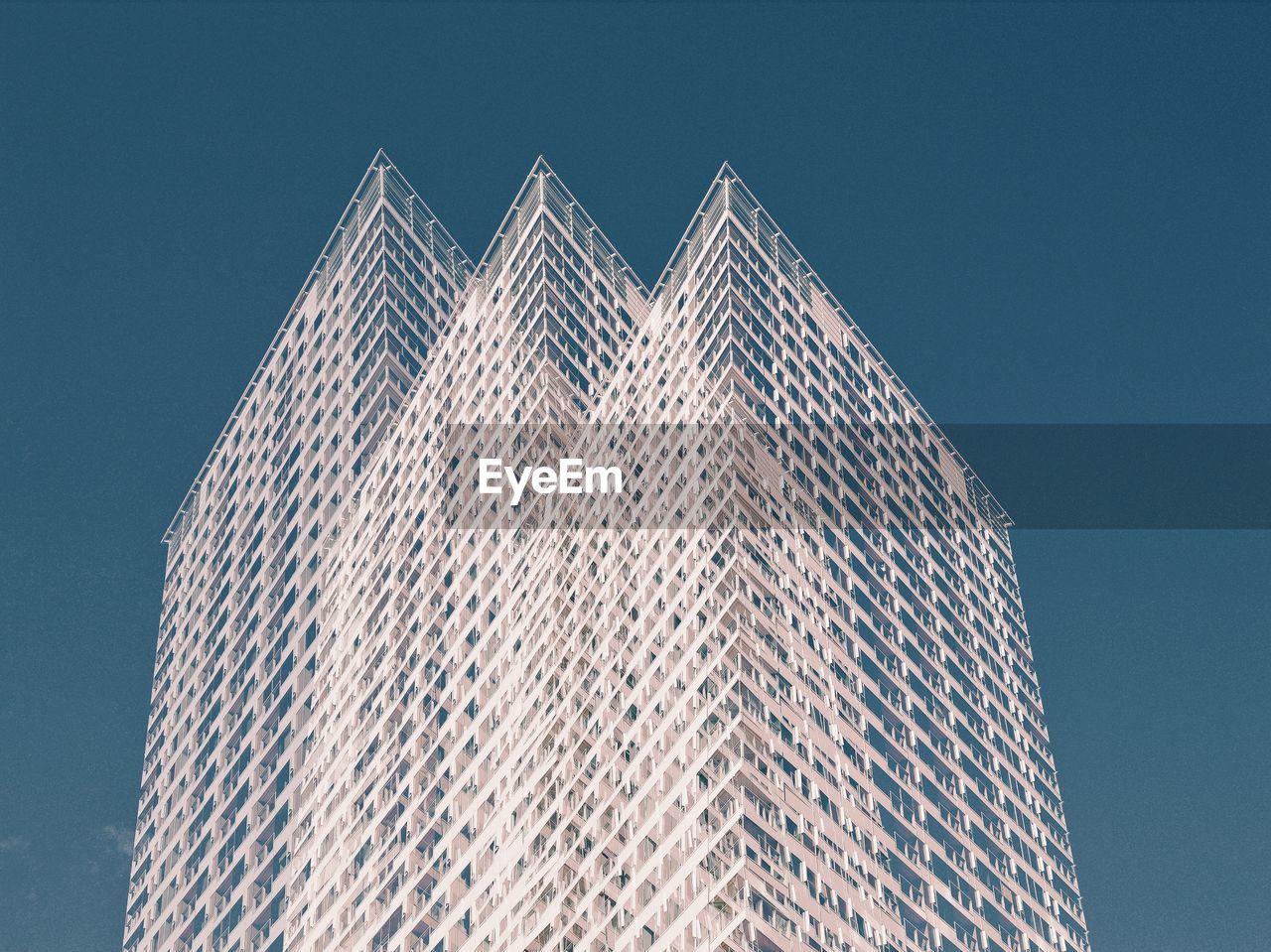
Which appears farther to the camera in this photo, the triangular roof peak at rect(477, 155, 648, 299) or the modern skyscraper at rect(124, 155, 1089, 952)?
the triangular roof peak at rect(477, 155, 648, 299)

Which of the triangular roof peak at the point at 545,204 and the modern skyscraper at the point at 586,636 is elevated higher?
the triangular roof peak at the point at 545,204

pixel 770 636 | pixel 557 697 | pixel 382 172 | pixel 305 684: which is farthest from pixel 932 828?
pixel 382 172

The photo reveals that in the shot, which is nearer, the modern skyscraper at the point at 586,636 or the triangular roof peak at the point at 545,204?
the modern skyscraper at the point at 586,636

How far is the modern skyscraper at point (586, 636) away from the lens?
97750 millimetres

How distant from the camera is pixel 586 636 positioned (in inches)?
4589
